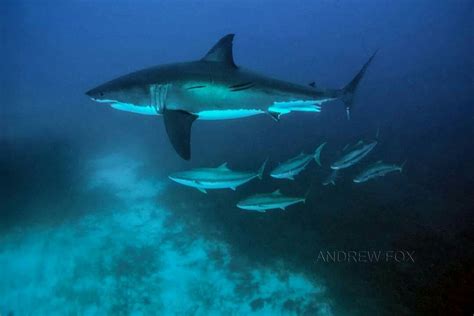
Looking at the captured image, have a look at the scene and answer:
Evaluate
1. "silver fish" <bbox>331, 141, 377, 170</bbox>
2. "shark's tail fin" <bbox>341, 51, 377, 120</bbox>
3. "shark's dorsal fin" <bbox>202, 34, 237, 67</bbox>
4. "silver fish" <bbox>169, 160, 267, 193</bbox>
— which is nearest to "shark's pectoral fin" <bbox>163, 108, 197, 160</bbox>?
"shark's dorsal fin" <bbox>202, 34, 237, 67</bbox>

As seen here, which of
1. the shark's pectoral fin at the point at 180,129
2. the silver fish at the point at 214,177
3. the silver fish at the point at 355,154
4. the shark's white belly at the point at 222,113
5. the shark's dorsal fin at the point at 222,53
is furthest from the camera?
the silver fish at the point at 355,154

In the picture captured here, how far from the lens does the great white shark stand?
3994 millimetres

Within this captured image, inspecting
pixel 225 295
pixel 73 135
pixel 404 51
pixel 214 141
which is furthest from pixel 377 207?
pixel 404 51

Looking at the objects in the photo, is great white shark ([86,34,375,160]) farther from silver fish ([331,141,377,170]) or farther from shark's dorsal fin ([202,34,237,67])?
silver fish ([331,141,377,170])

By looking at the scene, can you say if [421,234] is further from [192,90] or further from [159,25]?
[159,25]

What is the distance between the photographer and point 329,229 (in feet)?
25.5

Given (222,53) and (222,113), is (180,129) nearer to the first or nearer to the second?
(222,113)

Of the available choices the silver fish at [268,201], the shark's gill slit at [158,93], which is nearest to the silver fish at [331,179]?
the silver fish at [268,201]

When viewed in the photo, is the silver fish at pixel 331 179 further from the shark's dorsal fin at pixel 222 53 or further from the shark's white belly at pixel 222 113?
the shark's dorsal fin at pixel 222 53

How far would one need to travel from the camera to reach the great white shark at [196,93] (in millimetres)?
3994

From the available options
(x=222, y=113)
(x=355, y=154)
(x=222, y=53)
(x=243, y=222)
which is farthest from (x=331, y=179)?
(x=222, y=53)

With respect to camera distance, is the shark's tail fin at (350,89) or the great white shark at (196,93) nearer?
the great white shark at (196,93)

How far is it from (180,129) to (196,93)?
0.62 meters

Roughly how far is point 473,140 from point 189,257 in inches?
482
